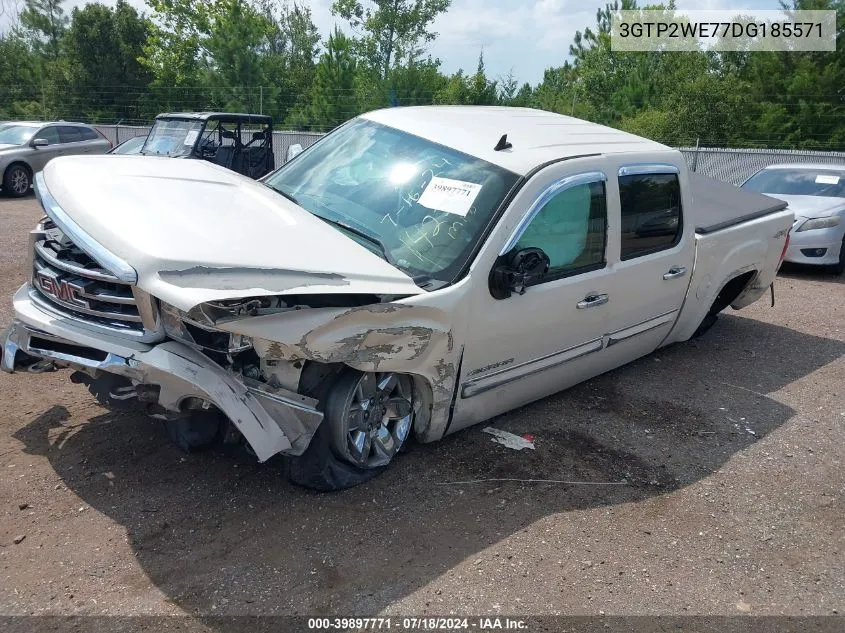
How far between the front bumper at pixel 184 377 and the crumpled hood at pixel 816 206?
8271mm

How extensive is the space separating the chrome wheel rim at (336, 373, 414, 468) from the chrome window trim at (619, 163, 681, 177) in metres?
2.05

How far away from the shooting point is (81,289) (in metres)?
3.17

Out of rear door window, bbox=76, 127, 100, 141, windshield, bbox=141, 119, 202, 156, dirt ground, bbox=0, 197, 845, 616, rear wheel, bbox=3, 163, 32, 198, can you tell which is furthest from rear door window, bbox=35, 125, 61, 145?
dirt ground, bbox=0, 197, 845, 616

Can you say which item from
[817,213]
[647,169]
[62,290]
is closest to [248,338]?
[62,290]

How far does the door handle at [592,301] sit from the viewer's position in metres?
4.28

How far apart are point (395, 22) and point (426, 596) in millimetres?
41683

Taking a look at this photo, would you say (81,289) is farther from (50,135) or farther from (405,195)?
(50,135)

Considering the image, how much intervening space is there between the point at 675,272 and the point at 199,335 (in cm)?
335

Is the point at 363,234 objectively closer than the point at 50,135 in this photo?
Yes

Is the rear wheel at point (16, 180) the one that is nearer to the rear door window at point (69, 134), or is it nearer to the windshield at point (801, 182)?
the rear door window at point (69, 134)

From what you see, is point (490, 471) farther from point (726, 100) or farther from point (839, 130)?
point (839, 130)

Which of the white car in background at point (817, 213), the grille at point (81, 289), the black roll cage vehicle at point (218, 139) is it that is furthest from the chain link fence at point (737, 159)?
the grille at point (81, 289)

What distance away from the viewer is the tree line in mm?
25875

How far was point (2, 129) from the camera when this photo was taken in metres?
15.2
